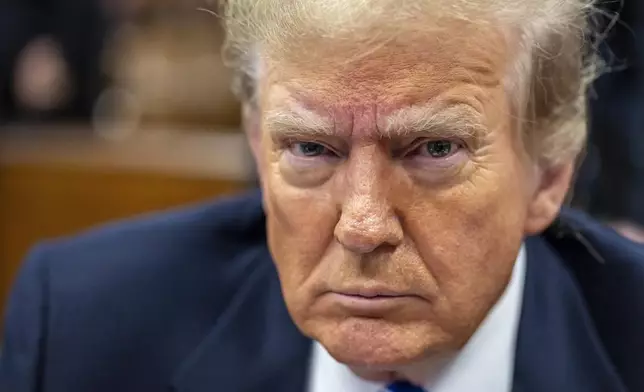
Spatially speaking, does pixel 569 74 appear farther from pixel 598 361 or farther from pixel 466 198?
pixel 598 361

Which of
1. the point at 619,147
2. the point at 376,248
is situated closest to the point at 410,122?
the point at 376,248

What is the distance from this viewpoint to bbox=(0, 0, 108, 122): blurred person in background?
343 cm

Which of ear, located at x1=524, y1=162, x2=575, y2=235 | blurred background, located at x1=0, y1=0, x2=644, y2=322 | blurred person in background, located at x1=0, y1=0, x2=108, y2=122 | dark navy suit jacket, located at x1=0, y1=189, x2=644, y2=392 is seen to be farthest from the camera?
blurred person in background, located at x1=0, y1=0, x2=108, y2=122

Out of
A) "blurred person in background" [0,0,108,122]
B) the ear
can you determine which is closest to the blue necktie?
the ear

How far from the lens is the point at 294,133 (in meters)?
0.94

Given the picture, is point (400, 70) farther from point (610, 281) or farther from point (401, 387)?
point (610, 281)

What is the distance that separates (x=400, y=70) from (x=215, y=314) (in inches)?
Result: 20.4

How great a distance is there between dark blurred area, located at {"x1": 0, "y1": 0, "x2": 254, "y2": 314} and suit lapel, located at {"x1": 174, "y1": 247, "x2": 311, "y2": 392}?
141 centimetres

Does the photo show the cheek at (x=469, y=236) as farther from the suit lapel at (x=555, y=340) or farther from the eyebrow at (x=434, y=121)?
the suit lapel at (x=555, y=340)

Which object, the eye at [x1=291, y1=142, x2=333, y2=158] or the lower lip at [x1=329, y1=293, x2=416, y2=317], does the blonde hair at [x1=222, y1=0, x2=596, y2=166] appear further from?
the lower lip at [x1=329, y1=293, x2=416, y2=317]

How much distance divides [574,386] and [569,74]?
387 mm

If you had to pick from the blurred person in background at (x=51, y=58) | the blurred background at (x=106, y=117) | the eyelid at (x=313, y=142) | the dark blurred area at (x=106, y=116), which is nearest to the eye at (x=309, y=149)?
the eyelid at (x=313, y=142)

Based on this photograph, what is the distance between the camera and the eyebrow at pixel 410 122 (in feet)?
2.91

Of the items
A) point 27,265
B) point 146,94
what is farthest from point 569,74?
point 146,94
